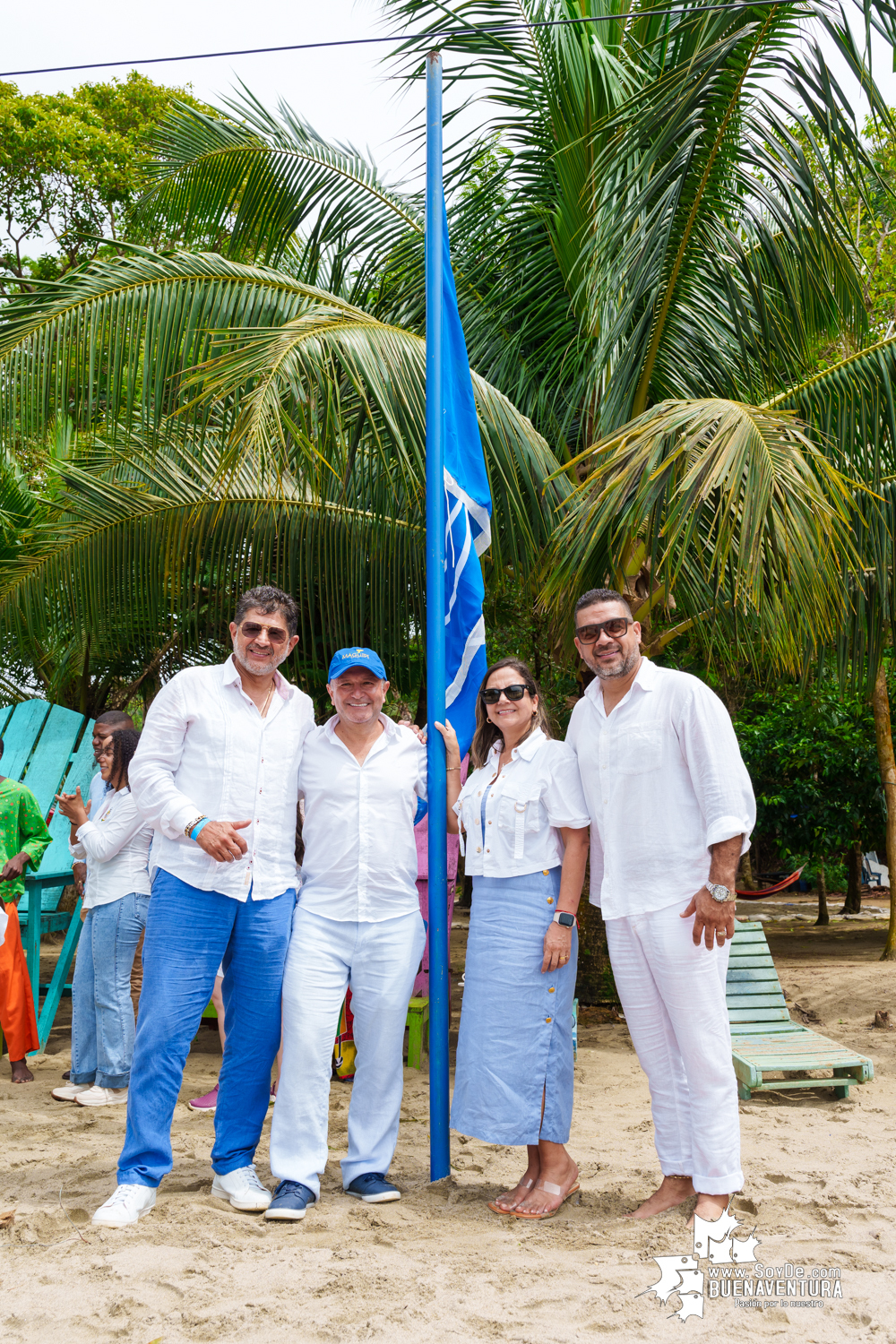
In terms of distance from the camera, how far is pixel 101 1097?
498 centimetres

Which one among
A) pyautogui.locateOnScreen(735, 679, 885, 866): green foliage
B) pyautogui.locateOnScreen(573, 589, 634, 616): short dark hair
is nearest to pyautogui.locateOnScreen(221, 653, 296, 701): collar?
pyautogui.locateOnScreen(573, 589, 634, 616): short dark hair

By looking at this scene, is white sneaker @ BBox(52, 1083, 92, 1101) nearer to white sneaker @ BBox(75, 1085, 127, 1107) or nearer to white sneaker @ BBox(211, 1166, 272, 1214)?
white sneaker @ BBox(75, 1085, 127, 1107)

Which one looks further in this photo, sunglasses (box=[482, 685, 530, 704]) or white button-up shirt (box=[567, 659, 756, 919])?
sunglasses (box=[482, 685, 530, 704])

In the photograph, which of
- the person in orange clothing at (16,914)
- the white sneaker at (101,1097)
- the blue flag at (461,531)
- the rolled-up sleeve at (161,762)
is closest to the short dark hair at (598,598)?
the blue flag at (461,531)

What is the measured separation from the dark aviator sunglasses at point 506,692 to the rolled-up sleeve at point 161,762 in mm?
999

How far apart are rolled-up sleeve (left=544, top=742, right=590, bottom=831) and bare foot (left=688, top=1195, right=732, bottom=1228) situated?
115cm

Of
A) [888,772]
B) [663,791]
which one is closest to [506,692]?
[663,791]

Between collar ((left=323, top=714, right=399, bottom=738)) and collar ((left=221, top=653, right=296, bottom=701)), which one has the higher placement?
collar ((left=221, top=653, right=296, bottom=701))

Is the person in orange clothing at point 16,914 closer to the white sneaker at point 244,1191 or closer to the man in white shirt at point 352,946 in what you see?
the white sneaker at point 244,1191

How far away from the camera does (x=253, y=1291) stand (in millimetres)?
2891

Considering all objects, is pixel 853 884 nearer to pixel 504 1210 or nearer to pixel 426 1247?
pixel 504 1210

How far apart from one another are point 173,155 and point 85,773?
3.58 metres

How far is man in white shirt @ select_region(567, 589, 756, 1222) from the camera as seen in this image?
3283 millimetres

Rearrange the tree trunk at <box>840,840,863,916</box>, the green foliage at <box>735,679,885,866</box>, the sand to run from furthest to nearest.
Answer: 1. the tree trunk at <box>840,840,863,916</box>
2. the green foliage at <box>735,679,885,866</box>
3. the sand
